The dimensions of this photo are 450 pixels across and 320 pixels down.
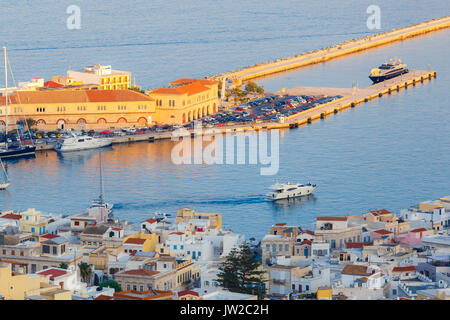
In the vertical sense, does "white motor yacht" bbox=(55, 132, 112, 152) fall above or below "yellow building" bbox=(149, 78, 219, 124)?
below

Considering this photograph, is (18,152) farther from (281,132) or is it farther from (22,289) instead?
(22,289)

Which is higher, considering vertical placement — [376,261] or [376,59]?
[376,59]

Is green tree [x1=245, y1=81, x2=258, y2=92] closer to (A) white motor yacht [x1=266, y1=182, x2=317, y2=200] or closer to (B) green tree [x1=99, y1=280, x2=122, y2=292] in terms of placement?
(A) white motor yacht [x1=266, y1=182, x2=317, y2=200]

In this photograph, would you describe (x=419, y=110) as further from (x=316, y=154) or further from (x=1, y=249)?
(x=1, y=249)

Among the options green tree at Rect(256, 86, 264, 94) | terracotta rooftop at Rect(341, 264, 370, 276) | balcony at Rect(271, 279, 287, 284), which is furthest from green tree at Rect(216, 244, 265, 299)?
green tree at Rect(256, 86, 264, 94)

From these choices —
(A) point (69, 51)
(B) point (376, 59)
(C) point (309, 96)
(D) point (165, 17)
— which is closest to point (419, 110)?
(C) point (309, 96)
